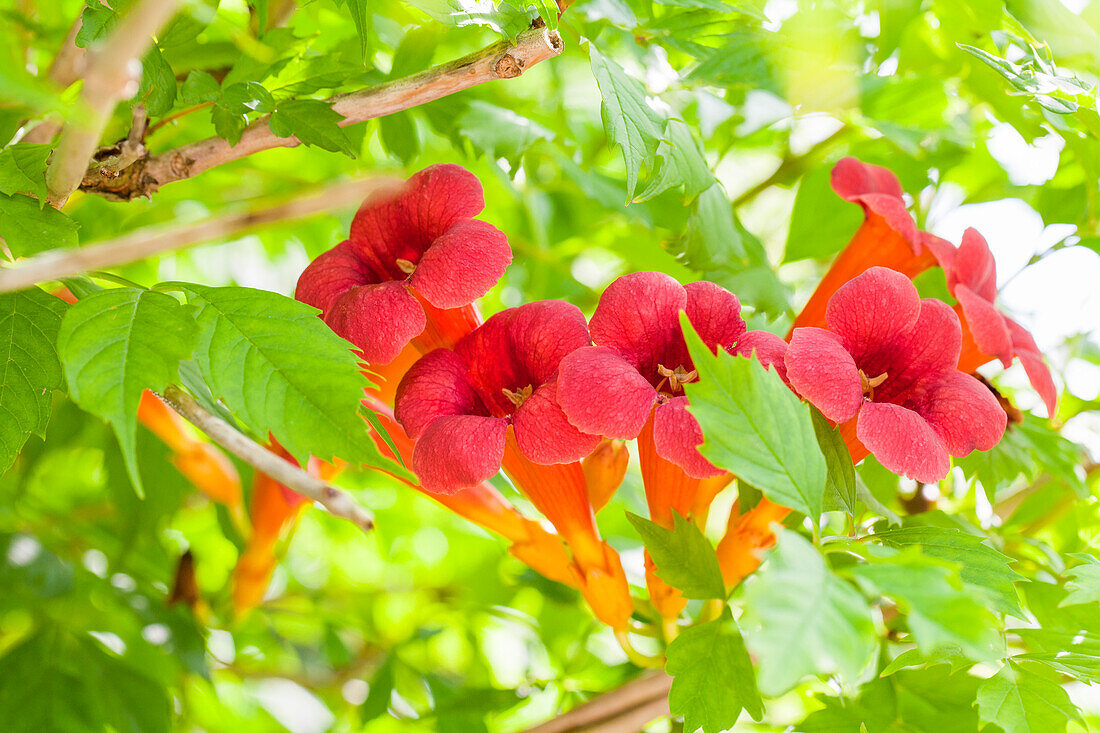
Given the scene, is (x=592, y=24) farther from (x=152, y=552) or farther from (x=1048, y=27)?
(x=152, y=552)

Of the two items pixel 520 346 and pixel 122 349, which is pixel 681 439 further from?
pixel 122 349

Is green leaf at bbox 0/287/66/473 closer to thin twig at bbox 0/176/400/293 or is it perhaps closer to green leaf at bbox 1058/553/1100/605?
thin twig at bbox 0/176/400/293

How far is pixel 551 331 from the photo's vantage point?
2.19ft

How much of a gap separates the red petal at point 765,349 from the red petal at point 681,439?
7 centimetres

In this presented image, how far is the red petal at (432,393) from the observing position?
0.66 metres

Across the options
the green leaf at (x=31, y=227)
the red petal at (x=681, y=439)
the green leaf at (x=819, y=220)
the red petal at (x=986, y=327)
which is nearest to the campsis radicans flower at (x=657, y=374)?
the red petal at (x=681, y=439)

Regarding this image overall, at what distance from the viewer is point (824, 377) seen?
58cm

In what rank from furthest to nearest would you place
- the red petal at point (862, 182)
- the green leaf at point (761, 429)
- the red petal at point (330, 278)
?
the red petal at point (862, 182) → the red petal at point (330, 278) → the green leaf at point (761, 429)

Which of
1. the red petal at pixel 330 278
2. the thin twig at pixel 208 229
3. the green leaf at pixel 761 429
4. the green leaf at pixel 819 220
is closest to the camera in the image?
the thin twig at pixel 208 229

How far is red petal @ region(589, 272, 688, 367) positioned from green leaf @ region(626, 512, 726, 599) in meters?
0.14

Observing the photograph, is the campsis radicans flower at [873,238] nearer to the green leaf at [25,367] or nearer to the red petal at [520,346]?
the red petal at [520,346]

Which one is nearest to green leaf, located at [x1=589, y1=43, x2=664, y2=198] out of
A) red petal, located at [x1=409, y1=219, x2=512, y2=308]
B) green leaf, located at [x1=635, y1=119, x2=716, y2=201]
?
green leaf, located at [x1=635, y1=119, x2=716, y2=201]

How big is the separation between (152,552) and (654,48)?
1.07 meters

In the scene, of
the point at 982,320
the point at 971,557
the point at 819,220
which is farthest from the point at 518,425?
the point at 819,220
